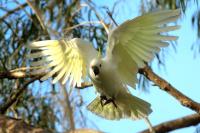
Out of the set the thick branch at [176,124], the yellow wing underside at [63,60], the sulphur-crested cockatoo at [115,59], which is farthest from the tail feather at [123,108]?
the thick branch at [176,124]

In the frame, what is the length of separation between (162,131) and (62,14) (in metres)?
1.40

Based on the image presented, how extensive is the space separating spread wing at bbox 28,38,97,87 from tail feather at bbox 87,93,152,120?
6.5 inches

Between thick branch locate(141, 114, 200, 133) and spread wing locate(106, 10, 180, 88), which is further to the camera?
thick branch locate(141, 114, 200, 133)

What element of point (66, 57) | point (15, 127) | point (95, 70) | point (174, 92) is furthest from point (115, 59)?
point (15, 127)

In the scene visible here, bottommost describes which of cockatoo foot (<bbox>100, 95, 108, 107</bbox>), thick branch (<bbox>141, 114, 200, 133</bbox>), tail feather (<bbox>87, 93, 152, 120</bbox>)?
thick branch (<bbox>141, 114, 200, 133</bbox>)

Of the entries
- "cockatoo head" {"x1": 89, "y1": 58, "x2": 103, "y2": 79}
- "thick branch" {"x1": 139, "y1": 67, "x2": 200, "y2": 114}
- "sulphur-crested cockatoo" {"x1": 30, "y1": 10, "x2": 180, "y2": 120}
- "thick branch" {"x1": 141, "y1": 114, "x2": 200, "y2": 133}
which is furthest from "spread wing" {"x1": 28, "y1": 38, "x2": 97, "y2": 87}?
"thick branch" {"x1": 141, "y1": 114, "x2": 200, "y2": 133}

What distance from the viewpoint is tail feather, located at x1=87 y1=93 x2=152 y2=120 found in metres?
2.38

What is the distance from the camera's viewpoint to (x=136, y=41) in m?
2.24

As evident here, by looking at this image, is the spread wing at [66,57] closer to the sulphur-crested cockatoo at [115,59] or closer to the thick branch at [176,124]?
the sulphur-crested cockatoo at [115,59]

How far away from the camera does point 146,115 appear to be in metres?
2.42

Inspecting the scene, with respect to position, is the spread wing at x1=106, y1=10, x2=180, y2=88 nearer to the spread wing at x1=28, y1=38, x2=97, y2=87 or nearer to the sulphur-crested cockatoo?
the sulphur-crested cockatoo

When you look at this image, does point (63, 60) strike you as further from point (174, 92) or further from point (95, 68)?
point (174, 92)

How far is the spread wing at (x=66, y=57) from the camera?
7.63ft

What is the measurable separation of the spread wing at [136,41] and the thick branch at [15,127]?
0.45 metres
